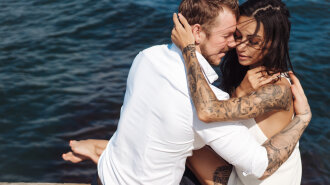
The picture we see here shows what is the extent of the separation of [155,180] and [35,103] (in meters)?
5.11

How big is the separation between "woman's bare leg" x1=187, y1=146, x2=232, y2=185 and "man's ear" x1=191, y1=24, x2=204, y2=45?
97 cm

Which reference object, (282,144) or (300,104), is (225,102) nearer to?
(282,144)

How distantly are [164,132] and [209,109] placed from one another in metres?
0.38

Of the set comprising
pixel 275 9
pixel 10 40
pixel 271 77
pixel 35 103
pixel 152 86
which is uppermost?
pixel 275 9

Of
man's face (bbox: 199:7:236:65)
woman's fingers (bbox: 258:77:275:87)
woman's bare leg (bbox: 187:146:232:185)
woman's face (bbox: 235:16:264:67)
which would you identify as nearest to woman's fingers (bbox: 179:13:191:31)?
man's face (bbox: 199:7:236:65)

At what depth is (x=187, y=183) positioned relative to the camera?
3.63 metres

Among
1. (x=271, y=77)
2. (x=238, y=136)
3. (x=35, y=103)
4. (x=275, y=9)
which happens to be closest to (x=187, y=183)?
(x=238, y=136)

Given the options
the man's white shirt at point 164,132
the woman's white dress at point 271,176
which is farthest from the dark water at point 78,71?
the man's white shirt at point 164,132

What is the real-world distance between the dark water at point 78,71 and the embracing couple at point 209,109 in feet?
10.2

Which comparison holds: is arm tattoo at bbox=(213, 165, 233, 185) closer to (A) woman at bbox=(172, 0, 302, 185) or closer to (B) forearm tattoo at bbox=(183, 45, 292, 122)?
(A) woman at bbox=(172, 0, 302, 185)

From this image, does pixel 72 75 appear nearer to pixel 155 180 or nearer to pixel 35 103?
pixel 35 103

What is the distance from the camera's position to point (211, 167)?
11.5ft

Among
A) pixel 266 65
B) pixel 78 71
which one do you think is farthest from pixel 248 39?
pixel 78 71

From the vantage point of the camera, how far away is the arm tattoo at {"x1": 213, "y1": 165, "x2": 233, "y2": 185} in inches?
138
